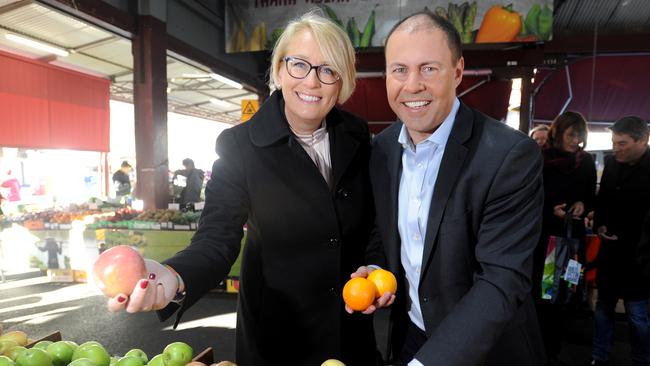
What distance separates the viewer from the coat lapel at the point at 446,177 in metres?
1.22

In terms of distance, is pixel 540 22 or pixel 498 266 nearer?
pixel 498 266

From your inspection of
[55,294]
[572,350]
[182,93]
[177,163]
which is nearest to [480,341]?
[572,350]

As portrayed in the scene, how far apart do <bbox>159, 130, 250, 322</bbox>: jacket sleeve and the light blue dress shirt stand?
55 centimetres

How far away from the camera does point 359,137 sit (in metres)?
1.60

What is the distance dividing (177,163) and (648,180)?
81.3 feet

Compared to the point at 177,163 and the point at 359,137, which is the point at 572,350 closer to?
the point at 359,137

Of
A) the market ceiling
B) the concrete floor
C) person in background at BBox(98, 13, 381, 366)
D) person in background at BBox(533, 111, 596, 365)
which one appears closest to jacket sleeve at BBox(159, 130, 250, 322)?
person in background at BBox(98, 13, 381, 366)

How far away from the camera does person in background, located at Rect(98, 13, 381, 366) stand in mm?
1389

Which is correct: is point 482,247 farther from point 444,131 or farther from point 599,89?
point 599,89

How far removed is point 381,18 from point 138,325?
17.2 feet

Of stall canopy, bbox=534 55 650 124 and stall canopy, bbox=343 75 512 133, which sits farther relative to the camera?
stall canopy, bbox=343 75 512 133

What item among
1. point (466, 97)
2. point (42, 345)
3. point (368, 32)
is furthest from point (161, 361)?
point (466, 97)

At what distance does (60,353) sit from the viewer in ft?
4.08

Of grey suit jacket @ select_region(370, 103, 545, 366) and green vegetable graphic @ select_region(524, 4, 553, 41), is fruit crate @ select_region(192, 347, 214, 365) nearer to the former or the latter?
grey suit jacket @ select_region(370, 103, 545, 366)
